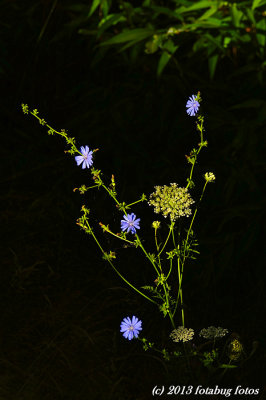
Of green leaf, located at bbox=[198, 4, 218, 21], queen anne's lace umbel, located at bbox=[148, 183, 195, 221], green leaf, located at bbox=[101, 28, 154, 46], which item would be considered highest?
green leaf, located at bbox=[198, 4, 218, 21]

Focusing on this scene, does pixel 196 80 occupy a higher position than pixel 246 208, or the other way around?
pixel 196 80

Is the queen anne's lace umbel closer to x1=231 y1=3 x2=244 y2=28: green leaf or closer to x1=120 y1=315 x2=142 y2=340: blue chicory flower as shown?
x1=120 y1=315 x2=142 y2=340: blue chicory flower

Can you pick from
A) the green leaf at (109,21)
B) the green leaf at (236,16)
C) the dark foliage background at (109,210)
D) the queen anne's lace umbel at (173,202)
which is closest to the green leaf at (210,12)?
the green leaf at (236,16)

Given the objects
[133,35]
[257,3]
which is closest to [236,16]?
[257,3]

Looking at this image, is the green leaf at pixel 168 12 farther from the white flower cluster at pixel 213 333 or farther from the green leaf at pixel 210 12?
the white flower cluster at pixel 213 333

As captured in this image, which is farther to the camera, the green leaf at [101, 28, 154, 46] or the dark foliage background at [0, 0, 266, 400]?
the green leaf at [101, 28, 154, 46]

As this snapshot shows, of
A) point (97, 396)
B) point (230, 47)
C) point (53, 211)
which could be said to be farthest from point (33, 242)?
point (230, 47)

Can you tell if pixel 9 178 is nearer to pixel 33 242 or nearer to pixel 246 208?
pixel 33 242

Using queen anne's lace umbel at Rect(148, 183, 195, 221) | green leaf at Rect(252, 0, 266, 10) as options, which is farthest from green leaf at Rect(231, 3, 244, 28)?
queen anne's lace umbel at Rect(148, 183, 195, 221)
